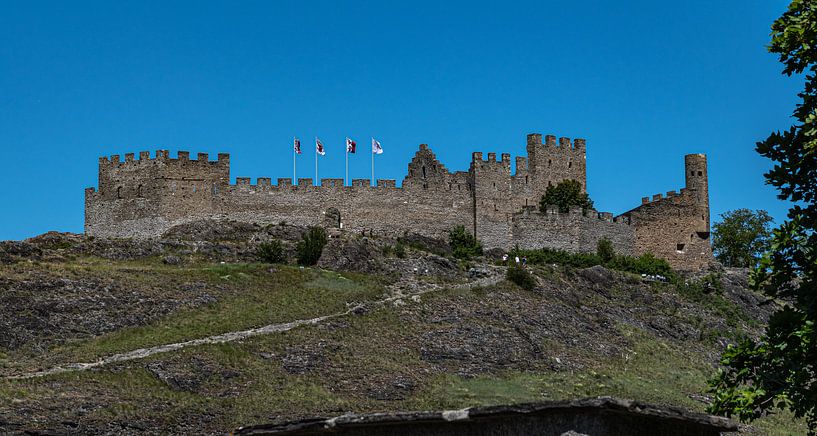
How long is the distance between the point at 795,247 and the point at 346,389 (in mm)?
21762

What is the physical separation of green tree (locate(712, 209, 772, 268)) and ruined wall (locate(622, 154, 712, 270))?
33.5ft

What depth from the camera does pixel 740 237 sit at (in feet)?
→ 281

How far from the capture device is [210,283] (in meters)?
55.1

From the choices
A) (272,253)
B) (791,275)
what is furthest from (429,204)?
(791,275)

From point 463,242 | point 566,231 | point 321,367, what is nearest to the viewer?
point 321,367

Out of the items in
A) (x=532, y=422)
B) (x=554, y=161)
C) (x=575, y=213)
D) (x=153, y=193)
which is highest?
(x=554, y=161)

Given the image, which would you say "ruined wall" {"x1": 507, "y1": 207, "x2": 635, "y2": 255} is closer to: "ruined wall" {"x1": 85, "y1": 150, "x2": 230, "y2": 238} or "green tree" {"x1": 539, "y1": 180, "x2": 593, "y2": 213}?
"green tree" {"x1": 539, "y1": 180, "x2": 593, "y2": 213}

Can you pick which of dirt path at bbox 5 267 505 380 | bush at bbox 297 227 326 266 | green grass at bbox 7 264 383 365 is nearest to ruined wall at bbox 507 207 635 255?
dirt path at bbox 5 267 505 380

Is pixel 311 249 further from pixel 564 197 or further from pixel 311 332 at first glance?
pixel 564 197

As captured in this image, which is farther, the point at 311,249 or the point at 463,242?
the point at 463,242

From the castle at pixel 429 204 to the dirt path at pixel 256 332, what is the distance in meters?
8.58

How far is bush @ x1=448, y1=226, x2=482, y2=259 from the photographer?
6850 centimetres

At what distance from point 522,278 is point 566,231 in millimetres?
12563

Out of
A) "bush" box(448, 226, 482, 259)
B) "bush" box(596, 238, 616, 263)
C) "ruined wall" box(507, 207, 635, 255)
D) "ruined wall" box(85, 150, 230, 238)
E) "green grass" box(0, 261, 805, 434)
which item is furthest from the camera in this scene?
"ruined wall" box(507, 207, 635, 255)
